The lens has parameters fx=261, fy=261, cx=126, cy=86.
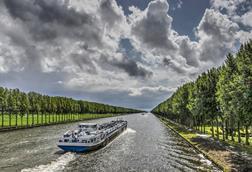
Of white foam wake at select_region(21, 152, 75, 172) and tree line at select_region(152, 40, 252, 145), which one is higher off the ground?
tree line at select_region(152, 40, 252, 145)

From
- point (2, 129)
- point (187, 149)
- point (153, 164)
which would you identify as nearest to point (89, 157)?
point (153, 164)

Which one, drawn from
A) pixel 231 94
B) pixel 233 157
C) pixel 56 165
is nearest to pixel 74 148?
pixel 56 165

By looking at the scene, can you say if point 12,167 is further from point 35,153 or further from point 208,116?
point 208,116

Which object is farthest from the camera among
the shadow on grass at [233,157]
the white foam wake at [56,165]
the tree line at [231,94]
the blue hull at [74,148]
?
the blue hull at [74,148]

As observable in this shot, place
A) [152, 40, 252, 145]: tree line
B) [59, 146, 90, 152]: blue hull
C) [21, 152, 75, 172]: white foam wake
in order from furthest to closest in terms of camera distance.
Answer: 1. [59, 146, 90, 152]: blue hull
2. [152, 40, 252, 145]: tree line
3. [21, 152, 75, 172]: white foam wake

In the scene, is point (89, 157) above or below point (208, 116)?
below

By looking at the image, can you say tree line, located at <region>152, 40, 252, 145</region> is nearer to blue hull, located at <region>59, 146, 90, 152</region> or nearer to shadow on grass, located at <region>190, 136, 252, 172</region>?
shadow on grass, located at <region>190, 136, 252, 172</region>

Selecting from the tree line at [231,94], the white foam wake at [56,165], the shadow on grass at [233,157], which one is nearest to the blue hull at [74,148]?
the white foam wake at [56,165]

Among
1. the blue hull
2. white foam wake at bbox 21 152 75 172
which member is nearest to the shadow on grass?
the blue hull

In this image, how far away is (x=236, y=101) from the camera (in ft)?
115

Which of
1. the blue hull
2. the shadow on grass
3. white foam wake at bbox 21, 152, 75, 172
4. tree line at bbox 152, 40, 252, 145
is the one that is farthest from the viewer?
the blue hull

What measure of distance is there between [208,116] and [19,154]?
39902 millimetres

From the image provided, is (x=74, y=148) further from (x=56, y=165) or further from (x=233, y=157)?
(x=233, y=157)

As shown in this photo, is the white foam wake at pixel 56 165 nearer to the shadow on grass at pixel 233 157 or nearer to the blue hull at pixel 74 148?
the blue hull at pixel 74 148
